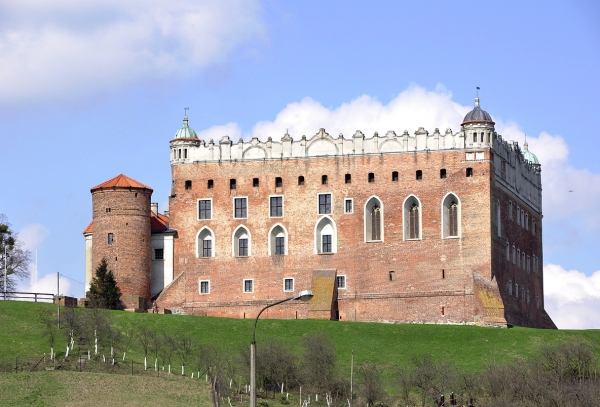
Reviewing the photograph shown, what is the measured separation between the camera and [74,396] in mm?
74625

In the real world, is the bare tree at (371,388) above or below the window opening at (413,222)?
below

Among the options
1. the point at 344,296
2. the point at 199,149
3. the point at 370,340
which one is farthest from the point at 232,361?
the point at 199,149

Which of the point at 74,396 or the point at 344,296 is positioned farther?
the point at 344,296

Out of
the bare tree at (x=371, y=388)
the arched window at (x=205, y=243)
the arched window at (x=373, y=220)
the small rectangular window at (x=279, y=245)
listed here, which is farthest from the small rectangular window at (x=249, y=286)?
the bare tree at (x=371, y=388)

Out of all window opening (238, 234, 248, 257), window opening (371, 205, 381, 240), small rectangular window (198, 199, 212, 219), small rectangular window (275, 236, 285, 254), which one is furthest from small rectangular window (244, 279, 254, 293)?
window opening (371, 205, 381, 240)

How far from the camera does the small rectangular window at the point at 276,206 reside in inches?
4085

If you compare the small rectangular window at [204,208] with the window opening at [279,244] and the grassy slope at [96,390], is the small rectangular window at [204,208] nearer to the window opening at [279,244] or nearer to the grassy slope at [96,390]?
the window opening at [279,244]

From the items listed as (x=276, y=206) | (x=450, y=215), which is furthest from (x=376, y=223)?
(x=276, y=206)

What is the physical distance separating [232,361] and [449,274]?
64.8 ft

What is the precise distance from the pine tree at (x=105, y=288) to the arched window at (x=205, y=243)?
20.7 ft

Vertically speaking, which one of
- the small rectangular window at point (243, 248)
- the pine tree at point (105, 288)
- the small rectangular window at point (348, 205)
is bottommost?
the pine tree at point (105, 288)

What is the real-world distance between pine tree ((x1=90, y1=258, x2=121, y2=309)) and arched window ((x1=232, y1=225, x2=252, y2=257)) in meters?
8.21

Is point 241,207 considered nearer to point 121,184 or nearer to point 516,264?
point 121,184

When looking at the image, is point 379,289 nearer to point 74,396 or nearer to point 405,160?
point 405,160
